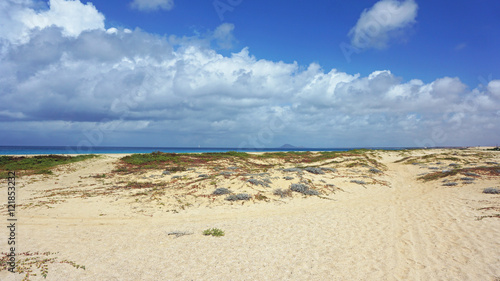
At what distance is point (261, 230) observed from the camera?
434 inches

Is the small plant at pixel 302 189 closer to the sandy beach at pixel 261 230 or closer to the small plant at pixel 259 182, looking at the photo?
the sandy beach at pixel 261 230

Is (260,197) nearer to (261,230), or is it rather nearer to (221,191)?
(221,191)

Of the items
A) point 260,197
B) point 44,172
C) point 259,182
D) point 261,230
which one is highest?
point 259,182

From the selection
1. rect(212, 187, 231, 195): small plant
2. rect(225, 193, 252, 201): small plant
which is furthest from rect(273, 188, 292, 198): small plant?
rect(212, 187, 231, 195): small plant

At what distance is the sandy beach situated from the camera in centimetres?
741

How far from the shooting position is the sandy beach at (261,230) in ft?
24.3

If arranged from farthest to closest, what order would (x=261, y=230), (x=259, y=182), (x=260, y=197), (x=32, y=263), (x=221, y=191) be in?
1. (x=259, y=182)
2. (x=221, y=191)
3. (x=260, y=197)
4. (x=261, y=230)
5. (x=32, y=263)

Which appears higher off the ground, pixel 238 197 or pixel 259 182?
pixel 259 182

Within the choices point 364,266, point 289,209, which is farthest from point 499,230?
point 289,209

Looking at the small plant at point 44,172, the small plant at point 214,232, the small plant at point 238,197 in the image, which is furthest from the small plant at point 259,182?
the small plant at point 44,172

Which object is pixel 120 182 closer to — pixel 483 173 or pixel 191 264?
pixel 191 264

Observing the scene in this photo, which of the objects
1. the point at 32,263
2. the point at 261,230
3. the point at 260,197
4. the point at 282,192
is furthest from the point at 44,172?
the point at 261,230

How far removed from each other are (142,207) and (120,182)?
32.2 ft

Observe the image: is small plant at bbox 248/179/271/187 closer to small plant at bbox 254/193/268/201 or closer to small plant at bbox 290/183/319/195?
small plant at bbox 254/193/268/201
